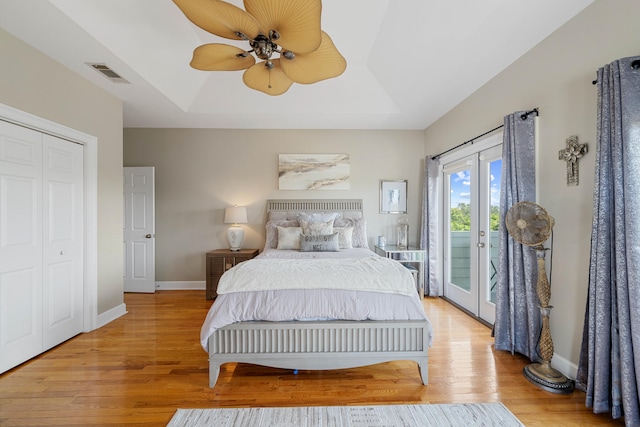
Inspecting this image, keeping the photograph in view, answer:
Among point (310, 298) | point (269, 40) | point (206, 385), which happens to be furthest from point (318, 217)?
point (269, 40)

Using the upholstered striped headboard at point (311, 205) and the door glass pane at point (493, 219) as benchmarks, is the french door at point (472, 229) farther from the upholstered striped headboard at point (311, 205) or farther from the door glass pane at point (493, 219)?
the upholstered striped headboard at point (311, 205)

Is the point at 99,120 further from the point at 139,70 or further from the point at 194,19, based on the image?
the point at 194,19

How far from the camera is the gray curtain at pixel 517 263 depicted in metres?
2.36

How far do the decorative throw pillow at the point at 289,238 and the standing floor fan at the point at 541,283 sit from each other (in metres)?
2.59

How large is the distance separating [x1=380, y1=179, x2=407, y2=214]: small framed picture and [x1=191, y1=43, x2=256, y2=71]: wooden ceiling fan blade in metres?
3.25

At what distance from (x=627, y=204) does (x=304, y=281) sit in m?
2.09

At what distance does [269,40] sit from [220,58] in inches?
18.6

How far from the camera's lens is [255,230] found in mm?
4781

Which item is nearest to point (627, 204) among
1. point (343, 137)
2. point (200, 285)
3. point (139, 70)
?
point (343, 137)

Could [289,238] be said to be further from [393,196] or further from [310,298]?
[393,196]

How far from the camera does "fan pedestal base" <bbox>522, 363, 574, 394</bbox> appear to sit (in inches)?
79.3

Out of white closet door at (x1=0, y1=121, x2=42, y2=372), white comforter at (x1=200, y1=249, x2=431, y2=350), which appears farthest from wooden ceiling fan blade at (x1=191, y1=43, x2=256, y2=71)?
white closet door at (x1=0, y1=121, x2=42, y2=372)

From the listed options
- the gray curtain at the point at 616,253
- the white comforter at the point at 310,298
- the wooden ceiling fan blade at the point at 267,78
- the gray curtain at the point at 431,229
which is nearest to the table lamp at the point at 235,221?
the white comforter at the point at 310,298

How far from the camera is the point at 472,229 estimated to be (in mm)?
3553
